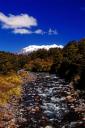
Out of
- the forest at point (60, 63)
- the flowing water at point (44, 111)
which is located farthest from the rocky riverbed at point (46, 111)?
the forest at point (60, 63)

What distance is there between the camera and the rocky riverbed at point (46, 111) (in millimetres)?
31734

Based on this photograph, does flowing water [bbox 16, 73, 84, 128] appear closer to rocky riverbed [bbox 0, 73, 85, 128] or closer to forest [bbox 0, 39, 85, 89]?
rocky riverbed [bbox 0, 73, 85, 128]

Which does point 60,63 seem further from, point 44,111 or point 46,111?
point 46,111

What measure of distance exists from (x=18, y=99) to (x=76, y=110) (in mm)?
12175

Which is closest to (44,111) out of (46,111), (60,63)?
(46,111)

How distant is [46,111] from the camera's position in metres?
37.4

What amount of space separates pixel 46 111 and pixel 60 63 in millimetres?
75898

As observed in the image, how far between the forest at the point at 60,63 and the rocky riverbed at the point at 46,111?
9.12 meters

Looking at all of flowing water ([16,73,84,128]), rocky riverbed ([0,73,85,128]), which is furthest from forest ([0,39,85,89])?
flowing water ([16,73,84,128])

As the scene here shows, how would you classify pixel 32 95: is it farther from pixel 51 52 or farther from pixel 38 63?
pixel 51 52

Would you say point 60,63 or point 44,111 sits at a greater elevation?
point 60,63

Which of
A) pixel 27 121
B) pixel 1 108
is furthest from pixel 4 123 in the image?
pixel 1 108

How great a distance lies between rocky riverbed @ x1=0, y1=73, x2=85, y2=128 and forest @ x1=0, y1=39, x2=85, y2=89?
9.12 metres

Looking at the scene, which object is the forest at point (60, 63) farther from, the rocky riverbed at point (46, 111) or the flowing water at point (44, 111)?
the flowing water at point (44, 111)
